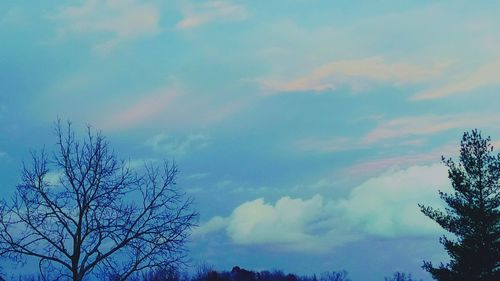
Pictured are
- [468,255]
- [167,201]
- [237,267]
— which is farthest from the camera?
[237,267]

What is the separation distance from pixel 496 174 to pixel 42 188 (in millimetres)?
25538

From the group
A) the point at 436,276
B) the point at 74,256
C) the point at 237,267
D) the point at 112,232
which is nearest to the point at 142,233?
the point at 112,232

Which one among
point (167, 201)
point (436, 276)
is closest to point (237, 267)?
point (436, 276)

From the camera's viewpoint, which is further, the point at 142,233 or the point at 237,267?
the point at 237,267

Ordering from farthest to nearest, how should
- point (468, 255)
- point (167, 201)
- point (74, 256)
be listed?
point (468, 255) < point (167, 201) < point (74, 256)

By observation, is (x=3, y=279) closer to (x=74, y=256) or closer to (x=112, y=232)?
(x=74, y=256)

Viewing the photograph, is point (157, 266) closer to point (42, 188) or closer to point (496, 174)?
point (42, 188)

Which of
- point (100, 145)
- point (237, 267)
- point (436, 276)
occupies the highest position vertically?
point (237, 267)

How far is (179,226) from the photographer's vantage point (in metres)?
24.4

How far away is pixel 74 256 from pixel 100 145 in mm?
4297

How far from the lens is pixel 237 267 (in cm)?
12144

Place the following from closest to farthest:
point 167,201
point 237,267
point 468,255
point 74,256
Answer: point 74,256 < point 167,201 < point 468,255 < point 237,267

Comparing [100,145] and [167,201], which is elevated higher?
[100,145]

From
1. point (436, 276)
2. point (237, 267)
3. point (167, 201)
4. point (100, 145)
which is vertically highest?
point (237, 267)
